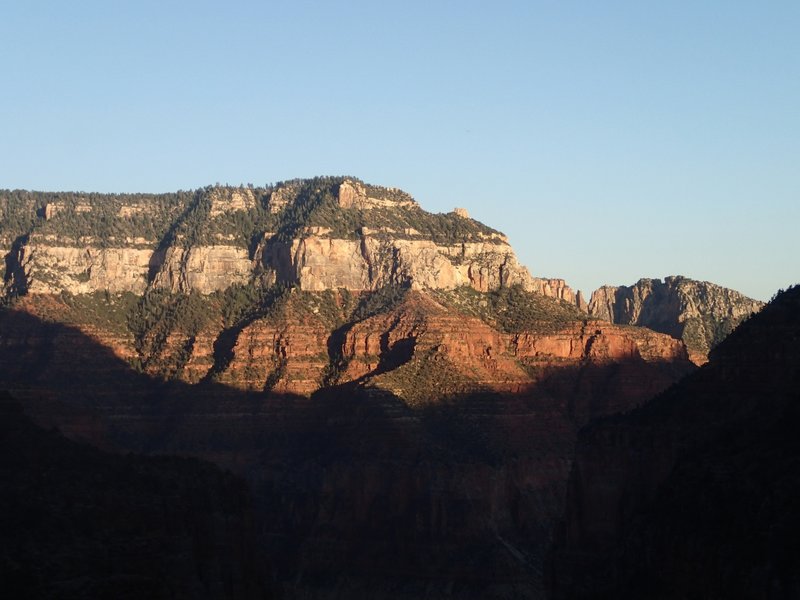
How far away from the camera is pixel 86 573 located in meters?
99.4

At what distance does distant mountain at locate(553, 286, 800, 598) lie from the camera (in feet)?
327

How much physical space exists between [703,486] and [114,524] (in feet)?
77.1

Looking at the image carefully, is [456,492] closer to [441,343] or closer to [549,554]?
[441,343]

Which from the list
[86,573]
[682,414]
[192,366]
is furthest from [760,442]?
[192,366]

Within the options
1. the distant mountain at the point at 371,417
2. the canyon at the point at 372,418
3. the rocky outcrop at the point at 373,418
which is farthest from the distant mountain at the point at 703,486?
the canyon at the point at 372,418

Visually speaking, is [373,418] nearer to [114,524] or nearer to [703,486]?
[703,486]

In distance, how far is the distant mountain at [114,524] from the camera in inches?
3910

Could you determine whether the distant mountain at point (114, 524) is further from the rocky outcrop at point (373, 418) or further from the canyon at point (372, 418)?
the rocky outcrop at point (373, 418)

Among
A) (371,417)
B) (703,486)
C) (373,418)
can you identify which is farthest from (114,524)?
(371,417)

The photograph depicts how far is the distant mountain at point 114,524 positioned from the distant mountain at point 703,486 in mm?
16810

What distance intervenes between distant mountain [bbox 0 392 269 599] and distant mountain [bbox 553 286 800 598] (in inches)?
662

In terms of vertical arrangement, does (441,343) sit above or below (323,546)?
above

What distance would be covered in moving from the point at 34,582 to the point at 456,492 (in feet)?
256

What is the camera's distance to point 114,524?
105188 mm
